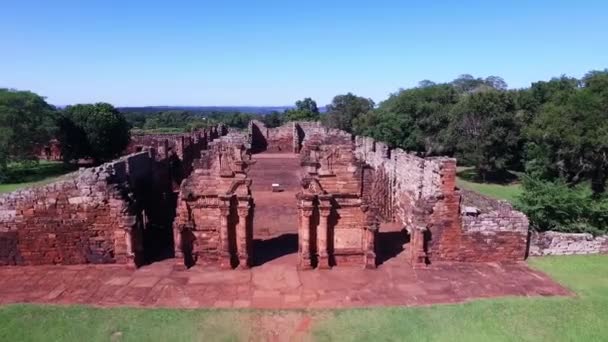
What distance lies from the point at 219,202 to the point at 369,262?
393 cm

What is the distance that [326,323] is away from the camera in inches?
327

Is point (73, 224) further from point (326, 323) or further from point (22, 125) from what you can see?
point (22, 125)

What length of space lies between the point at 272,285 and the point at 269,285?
68 mm

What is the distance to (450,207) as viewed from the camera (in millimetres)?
11148

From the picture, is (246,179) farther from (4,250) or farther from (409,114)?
(409,114)

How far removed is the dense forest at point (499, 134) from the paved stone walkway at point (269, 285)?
5378mm

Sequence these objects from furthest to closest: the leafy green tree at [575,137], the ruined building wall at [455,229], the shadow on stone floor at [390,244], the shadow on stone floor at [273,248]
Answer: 1. the leafy green tree at [575,137]
2. the shadow on stone floor at [390,244]
3. the shadow on stone floor at [273,248]
4. the ruined building wall at [455,229]

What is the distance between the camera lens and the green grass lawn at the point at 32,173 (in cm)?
3133

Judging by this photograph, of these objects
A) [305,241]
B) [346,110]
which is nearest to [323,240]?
[305,241]

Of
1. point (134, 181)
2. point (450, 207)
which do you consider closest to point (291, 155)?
point (134, 181)

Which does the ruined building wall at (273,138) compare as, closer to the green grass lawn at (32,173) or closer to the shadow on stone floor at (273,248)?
the green grass lawn at (32,173)

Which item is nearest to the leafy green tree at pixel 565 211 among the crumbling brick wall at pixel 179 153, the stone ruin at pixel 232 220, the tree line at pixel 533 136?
the tree line at pixel 533 136

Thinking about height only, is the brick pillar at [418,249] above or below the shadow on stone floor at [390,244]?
above

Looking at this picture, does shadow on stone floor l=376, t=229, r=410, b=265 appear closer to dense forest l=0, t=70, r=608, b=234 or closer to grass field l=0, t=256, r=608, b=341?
grass field l=0, t=256, r=608, b=341
